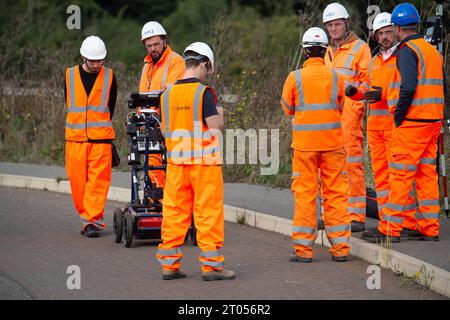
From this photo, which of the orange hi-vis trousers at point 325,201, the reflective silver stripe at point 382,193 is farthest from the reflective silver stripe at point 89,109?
the reflective silver stripe at point 382,193

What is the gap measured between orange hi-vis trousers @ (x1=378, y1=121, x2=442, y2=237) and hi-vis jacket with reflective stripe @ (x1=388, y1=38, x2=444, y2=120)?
0.10 metres

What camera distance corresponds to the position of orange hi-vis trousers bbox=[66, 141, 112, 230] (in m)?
11.9

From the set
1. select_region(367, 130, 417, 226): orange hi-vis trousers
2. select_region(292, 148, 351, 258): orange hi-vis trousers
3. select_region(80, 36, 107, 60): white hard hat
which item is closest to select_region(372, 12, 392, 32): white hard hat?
select_region(367, 130, 417, 226): orange hi-vis trousers

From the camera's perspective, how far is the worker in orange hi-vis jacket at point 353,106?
1133cm

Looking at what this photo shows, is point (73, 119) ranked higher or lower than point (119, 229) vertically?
higher

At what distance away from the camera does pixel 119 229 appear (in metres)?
11.2

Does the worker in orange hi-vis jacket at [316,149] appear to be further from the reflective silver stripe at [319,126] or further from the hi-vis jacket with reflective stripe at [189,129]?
the hi-vis jacket with reflective stripe at [189,129]

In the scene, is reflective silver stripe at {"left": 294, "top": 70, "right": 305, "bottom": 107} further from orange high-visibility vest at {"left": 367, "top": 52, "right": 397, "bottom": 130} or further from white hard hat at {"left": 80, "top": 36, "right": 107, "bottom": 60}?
white hard hat at {"left": 80, "top": 36, "right": 107, "bottom": 60}
